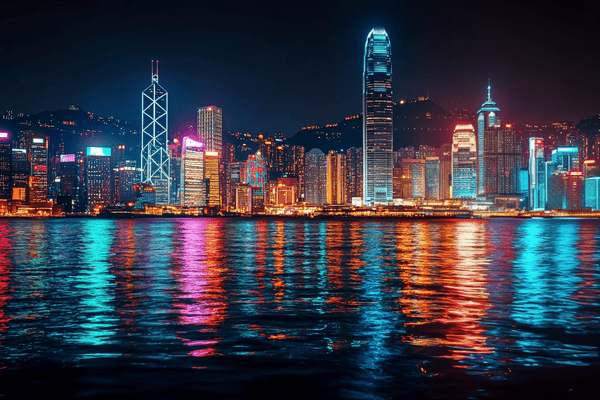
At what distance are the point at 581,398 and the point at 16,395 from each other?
12.6 metres

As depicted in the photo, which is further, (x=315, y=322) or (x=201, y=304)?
(x=201, y=304)

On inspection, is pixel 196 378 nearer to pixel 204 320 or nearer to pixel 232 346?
pixel 232 346

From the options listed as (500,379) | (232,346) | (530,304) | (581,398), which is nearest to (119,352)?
(232,346)

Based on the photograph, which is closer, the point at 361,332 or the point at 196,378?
the point at 196,378

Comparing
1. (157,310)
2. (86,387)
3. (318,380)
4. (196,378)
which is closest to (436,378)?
(318,380)

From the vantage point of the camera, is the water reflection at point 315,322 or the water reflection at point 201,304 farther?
the water reflection at point 201,304

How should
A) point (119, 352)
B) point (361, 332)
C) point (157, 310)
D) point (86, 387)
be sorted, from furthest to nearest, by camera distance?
point (157, 310) → point (361, 332) → point (119, 352) → point (86, 387)

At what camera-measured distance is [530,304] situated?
27.3 m

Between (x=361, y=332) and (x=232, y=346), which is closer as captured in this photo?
(x=232, y=346)

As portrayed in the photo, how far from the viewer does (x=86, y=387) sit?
1386 cm

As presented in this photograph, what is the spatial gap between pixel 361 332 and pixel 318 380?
6321 mm

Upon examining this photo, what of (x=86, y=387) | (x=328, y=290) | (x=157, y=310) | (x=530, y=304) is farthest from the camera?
(x=328, y=290)

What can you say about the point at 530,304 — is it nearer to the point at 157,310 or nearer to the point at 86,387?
the point at 157,310

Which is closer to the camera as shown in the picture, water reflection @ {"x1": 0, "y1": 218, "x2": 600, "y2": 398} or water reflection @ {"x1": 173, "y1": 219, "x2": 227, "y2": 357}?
water reflection @ {"x1": 0, "y1": 218, "x2": 600, "y2": 398}
